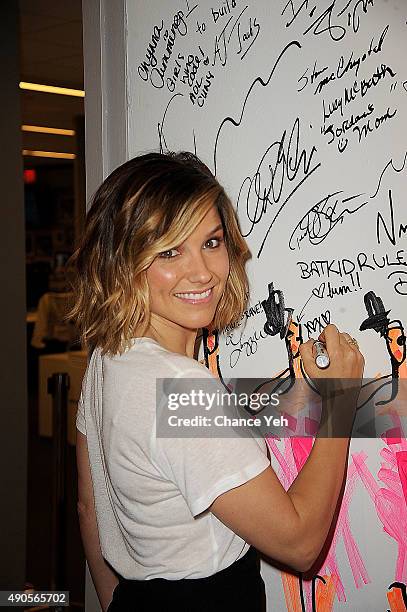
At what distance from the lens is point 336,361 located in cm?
126

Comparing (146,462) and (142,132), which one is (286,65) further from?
(146,462)

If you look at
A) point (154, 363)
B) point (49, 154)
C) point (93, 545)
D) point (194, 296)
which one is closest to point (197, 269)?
point (194, 296)

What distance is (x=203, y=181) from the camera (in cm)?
125

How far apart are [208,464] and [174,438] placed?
7 centimetres

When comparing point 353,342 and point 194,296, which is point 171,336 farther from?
point 353,342

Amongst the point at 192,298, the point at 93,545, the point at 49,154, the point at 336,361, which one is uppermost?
the point at 49,154

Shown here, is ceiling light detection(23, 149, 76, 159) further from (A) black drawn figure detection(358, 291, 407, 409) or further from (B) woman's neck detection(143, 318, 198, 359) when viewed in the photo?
(A) black drawn figure detection(358, 291, 407, 409)

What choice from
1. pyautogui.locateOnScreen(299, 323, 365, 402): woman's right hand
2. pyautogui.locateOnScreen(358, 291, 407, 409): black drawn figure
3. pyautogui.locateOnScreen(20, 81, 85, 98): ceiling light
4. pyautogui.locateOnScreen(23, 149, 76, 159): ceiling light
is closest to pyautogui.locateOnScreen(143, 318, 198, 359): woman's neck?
pyautogui.locateOnScreen(299, 323, 365, 402): woman's right hand

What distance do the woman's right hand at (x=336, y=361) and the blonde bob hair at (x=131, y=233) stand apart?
31cm

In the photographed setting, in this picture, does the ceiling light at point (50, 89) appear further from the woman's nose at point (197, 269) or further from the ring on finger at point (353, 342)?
the ring on finger at point (353, 342)

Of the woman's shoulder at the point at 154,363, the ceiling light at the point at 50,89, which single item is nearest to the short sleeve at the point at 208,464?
the woman's shoulder at the point at 154,363

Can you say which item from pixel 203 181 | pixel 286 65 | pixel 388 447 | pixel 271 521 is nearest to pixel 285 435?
pixel 388 447

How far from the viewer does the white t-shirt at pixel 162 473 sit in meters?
1.08
